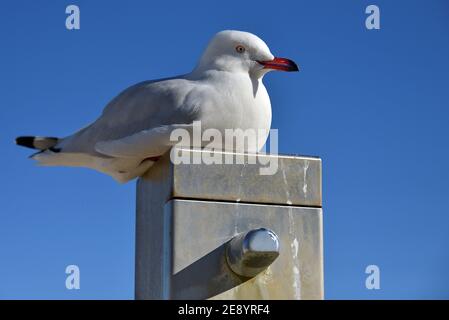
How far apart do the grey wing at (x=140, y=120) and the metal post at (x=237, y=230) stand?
1.38 ft

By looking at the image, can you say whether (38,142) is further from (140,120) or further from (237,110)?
(237,110)

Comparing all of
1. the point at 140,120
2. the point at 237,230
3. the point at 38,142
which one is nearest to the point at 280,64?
the point at 140,120

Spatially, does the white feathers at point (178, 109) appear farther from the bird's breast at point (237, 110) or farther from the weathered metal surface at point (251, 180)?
the weathered metal surface at point (251, 180)

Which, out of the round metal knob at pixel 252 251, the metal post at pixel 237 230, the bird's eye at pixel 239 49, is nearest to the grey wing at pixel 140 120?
the metal post at pixel 237 230

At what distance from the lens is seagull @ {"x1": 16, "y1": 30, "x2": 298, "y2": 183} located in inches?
280

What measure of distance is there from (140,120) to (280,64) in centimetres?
133

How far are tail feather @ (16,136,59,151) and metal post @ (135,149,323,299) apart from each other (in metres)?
1.88

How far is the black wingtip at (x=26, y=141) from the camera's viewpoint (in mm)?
8344

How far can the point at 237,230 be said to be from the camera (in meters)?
6.48

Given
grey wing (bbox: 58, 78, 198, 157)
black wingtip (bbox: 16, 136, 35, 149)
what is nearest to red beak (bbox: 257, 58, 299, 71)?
grey wing (bbox: 58, 78, 198, 157)

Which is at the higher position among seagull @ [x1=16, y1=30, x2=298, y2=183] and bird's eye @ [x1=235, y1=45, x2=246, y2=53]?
bird's eye @ [x1=235, y1=45, x2=246, y2=53]

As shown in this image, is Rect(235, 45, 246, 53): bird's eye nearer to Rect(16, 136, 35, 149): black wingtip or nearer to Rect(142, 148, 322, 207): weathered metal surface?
Rect(142, 148, 322, 207): weathered metal surface

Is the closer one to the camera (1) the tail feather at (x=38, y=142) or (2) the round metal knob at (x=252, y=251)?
(2) the round metal knob at (x=252, y=251)
